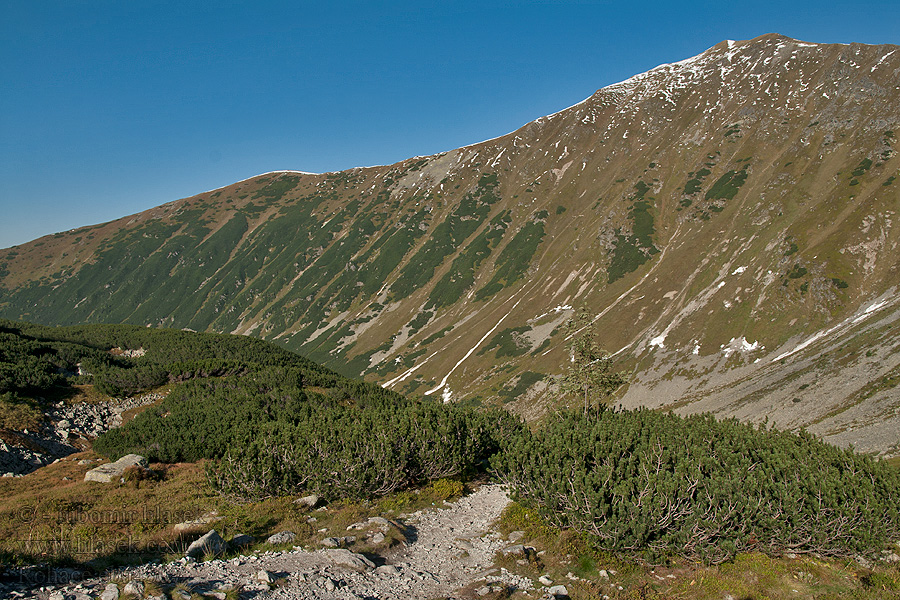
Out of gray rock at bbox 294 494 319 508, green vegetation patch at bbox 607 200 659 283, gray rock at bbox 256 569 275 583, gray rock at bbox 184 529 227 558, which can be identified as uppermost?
green vegetation patch at bbox 607 200 659 283

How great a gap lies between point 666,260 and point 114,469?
110119 millimetres

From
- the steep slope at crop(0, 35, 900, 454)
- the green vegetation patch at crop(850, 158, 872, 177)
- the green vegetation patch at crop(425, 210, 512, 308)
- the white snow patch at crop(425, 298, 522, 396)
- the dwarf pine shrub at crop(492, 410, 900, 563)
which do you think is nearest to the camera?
the dwarf pine shrub at crop(492, 410, 900, 563)

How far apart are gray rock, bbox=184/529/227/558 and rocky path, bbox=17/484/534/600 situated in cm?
66

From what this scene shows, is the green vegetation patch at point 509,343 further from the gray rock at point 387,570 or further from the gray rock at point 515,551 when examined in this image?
the gray rock at point 387,570

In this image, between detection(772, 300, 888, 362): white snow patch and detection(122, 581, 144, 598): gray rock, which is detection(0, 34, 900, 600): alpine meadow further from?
detection(772, 300, 888, 362): white snow patch

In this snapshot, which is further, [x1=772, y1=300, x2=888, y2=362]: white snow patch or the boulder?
[x1=772, y1=300, x2=888, y2=362]: white snow patch

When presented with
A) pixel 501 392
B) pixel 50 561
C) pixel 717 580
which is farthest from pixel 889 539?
pixel 501 392

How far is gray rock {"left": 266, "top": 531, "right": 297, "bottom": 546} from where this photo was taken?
1302 cm

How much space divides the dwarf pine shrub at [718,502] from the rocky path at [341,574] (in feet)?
8.28

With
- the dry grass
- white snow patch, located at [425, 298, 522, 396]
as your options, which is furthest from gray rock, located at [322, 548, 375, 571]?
white snow patch, located at [425, 298, 522, 396]

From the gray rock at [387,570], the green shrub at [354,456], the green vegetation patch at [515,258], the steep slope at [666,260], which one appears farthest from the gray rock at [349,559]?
the green vegetation patch at [515,258]

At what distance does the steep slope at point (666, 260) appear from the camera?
7094 centimetres

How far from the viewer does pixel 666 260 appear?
10956cm

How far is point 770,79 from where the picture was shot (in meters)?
144
